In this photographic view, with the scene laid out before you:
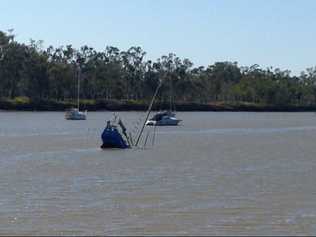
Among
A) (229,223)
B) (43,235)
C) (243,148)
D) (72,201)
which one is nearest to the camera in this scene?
(43,235)

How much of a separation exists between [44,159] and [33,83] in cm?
13211

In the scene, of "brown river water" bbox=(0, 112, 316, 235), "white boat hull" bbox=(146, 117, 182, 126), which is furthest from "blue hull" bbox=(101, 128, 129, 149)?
"white boat hull" bbox=(146, 117, 182, 126)

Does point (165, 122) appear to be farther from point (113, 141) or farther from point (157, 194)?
point (157, 194)

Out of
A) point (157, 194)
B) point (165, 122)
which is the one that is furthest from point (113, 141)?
point (165, 122)

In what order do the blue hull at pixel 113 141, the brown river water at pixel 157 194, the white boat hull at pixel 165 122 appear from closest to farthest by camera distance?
the brown river water at pixel 157 194
the blue hull at pixel 113 141
the white boat hull at pixel 165 122

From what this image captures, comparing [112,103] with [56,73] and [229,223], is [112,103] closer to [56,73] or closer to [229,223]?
[56,73]

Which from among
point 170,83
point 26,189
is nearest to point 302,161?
point 26,189

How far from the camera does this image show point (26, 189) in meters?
30.3

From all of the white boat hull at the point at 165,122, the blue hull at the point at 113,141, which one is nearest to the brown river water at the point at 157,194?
the blue hull at the point at 113,141

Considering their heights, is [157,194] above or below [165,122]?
above

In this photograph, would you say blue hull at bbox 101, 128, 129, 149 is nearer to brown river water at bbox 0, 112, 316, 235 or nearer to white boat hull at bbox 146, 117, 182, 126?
brown river water at bbox 0, 112, 316, 235

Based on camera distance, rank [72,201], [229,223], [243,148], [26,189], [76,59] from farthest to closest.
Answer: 1. [76,59]
2. [243,148]
3. [26,189]
4. [72,201]
5. [229,223]

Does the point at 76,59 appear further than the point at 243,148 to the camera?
Yes

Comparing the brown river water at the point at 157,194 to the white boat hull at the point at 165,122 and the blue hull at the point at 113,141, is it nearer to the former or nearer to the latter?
the blue hull at the point at 113,141
